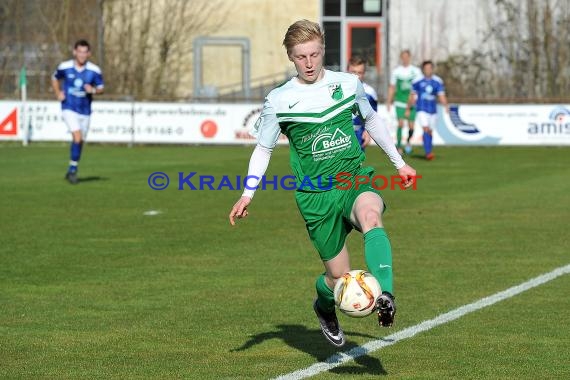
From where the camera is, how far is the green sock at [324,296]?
7934 mm

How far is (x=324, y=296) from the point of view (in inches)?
315

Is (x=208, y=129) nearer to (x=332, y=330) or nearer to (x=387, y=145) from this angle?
(x=332, y=330)

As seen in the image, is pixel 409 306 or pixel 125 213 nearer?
pixel 409 306

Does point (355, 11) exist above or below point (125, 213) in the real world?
above

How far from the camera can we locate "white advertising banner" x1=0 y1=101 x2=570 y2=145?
33594 millimetres

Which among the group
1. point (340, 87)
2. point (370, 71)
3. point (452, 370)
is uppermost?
point (370, 71)

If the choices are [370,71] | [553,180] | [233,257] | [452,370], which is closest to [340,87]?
[452,370]

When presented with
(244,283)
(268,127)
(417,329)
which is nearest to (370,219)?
(268,127)

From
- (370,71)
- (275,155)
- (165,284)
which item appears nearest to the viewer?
(165,284)

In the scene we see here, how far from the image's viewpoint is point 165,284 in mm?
11203

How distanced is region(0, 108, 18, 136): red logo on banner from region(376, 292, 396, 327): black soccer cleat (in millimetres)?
28880

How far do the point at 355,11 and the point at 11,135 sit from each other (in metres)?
19.0

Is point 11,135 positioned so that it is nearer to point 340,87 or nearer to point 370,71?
point 370,71

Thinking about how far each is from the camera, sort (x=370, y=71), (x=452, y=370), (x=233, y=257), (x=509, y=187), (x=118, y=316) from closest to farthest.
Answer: (x=452, y=370)
(x=118, y=316)
(x=233, y=257)
(x=509, y=187)
(x=370, y=71)
